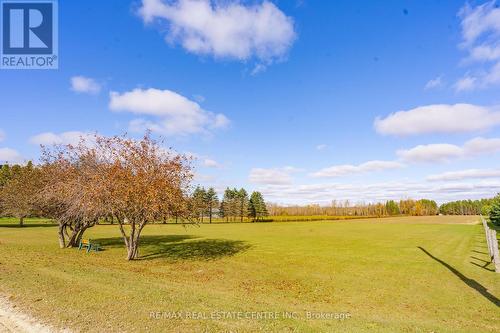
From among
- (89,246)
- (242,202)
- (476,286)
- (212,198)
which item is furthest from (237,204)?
(476,286)

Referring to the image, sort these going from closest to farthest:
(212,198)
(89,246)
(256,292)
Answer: (256,292)
(89,246)
(212,198)

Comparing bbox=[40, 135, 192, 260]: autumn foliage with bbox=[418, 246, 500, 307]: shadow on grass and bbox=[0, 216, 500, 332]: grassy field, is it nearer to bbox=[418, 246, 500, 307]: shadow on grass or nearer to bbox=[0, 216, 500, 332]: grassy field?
bbox=[0, 216, 500, 332]: grassy field

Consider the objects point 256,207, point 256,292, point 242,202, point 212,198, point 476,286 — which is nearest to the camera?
point 256,292

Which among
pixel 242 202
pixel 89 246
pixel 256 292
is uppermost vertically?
pixel 242 202

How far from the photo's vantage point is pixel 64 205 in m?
26.3

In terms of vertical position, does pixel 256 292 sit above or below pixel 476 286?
above

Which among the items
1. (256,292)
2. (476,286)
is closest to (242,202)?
(476,286)

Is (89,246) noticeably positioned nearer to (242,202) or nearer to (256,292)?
(256,292)

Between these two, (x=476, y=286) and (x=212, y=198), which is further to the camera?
(x=212, y=198)

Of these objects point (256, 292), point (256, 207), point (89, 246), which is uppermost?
point (89, 246)

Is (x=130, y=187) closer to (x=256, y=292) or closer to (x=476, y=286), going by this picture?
(x=256, y=292)

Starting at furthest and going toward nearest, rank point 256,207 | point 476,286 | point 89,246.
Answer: point 256,207 < point 89,246 < point 476,286

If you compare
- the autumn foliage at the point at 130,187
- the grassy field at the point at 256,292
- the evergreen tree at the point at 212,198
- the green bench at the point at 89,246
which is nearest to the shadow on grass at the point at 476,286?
the grassy field at the point at 256,292

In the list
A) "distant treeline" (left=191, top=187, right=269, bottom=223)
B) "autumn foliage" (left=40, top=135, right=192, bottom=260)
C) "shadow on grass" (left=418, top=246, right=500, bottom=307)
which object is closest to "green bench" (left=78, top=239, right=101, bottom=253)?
"autumn foliage" (left=40, top=135, right=192, bottom=260)
